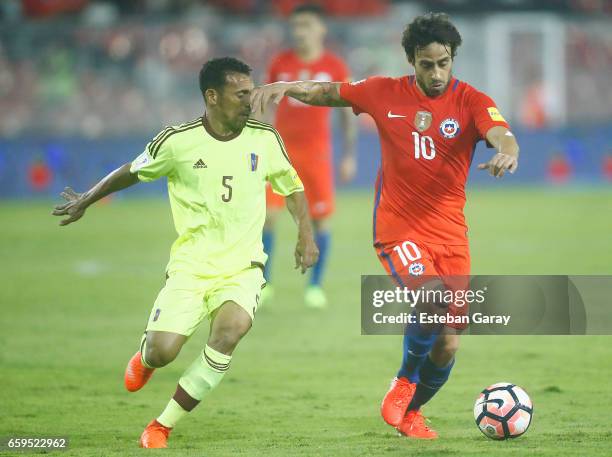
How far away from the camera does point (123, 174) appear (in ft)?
20.6

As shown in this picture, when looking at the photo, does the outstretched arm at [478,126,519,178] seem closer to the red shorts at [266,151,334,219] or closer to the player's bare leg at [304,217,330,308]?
the player's bare leg at [304,217,330,308]

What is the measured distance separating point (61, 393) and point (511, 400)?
313 centimetres

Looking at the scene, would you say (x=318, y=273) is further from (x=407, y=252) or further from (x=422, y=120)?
(x=422, y=120)

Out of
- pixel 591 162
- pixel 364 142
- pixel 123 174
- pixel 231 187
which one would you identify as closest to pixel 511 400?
pixel 231 187

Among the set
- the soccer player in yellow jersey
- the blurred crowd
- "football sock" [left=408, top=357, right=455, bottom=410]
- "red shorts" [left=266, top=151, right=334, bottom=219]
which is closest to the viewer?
the soccer player in yellow jersey

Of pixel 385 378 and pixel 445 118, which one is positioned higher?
pixel 445 118

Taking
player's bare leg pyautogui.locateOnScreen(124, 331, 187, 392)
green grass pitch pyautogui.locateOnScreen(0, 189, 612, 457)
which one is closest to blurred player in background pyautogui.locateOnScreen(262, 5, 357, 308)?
green grass pitch pyautogui.locateOnScreen(0, 189, 612, 457)

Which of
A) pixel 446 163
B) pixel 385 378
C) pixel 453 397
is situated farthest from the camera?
pixel 385 378

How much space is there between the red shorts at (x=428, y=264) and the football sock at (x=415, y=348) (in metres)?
0.19

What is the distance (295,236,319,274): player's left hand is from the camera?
6.25m

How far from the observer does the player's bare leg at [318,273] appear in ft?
37.2

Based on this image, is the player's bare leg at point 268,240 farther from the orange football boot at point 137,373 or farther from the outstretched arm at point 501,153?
the outstretched arm at point 501,153

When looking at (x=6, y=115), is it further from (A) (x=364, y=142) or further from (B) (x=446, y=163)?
(B) (x=446, y=163)

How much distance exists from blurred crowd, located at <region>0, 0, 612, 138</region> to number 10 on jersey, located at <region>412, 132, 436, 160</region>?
16746 mm
